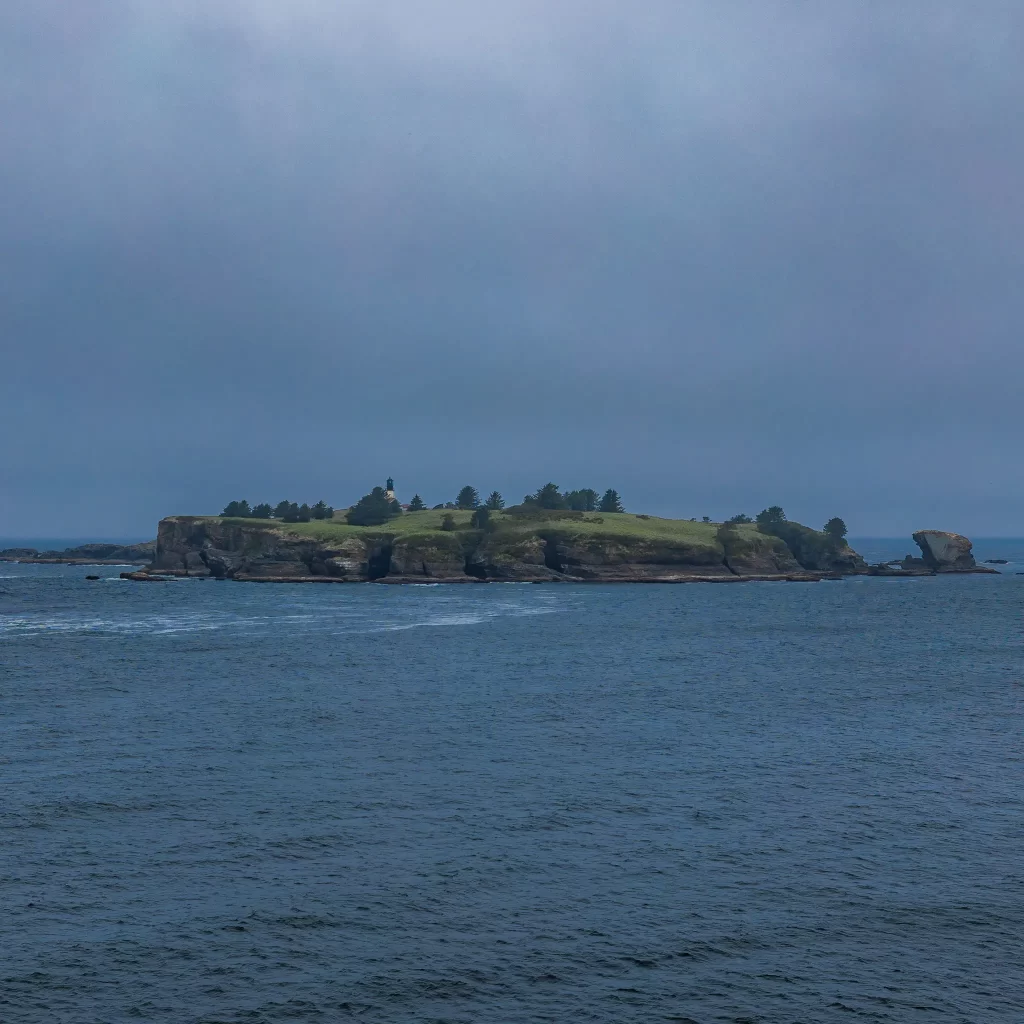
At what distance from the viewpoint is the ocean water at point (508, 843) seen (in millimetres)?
27266

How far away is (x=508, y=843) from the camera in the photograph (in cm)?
3828

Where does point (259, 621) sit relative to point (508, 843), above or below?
above

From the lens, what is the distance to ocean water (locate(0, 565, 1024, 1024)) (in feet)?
89.5

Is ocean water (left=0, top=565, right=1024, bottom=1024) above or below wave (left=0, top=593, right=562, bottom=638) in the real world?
below

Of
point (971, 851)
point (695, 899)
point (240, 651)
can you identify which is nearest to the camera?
point (695, 899)

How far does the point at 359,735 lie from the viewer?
56844 mm

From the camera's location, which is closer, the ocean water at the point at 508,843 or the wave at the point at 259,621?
the ocean water at the point at 508,843

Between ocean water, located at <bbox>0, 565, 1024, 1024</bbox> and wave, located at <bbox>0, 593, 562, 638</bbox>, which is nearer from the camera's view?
ocean water, located at <bbox>0, 565, 1024, 1024</bbox>

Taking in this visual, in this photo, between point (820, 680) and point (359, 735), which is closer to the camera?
point (359, 735)

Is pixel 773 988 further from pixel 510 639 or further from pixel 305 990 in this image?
pixel 510 639

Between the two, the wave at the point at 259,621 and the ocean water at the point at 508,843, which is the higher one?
the wave at the point at 259,621

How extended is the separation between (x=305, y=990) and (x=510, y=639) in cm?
7792

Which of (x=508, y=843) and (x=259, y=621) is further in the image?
(x=259, y=621)

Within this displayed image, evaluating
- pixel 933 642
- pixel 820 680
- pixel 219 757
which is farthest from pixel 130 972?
pixel 933 642
